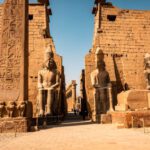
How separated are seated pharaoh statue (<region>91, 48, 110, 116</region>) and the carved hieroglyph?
3857 millimetres

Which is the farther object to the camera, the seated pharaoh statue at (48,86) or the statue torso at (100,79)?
the statue torso at (100,79)

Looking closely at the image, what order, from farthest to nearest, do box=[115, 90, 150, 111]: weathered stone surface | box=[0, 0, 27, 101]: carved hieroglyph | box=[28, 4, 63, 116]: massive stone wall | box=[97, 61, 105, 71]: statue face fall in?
box=[28, 4, 63, 116]: massive stone wall < box=[97, 61, 105, 71]: statue face < box=[115, 90, 150, 111]: weathered stone surface < box=[0, 0, 27, 101]: carved hieroglyph

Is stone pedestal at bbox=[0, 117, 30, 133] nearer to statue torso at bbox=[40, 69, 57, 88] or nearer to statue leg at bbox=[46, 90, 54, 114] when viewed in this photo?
statue leg at bbox=[46, 90, 54, 114]

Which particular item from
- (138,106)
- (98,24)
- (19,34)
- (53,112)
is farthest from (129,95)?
(98,24)

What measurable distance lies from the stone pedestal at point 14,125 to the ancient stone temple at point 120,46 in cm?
655

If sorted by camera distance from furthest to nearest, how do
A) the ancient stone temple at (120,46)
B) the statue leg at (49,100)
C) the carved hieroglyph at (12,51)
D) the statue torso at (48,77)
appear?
the ancient stone temple at (120,46)
the statue torso at (48,77)
the statue leg at (49,100)
the carved hieroglyph at (12,51)

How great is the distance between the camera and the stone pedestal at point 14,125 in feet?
21.0

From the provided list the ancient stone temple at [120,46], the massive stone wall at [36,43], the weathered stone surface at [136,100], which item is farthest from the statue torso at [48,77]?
the massive stone wall at [36,43]

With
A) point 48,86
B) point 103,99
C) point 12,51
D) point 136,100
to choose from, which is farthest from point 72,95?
point 12,51

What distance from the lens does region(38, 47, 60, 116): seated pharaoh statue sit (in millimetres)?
9727

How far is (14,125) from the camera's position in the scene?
6.46 m

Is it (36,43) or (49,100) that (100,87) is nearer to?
(49,100)

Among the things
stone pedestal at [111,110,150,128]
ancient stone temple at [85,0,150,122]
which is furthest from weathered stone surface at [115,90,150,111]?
ancient stone temple at [85,0,150,122]

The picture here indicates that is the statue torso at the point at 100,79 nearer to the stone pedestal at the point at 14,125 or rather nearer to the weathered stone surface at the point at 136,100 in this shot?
the weathered stone surface at the point at 136,100
